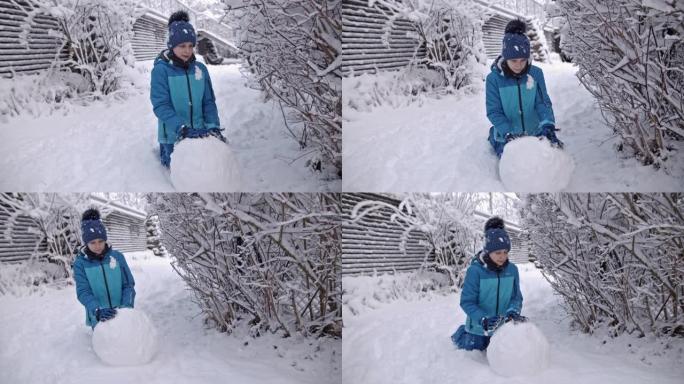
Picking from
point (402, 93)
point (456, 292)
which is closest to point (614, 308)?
point (456, 292)

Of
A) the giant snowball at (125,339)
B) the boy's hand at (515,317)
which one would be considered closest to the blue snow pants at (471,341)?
the boy's hand at (515,317)

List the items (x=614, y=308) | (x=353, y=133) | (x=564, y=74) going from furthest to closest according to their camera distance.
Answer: (x=614, y=308), (x=353, y=133), (x=564, y=74)

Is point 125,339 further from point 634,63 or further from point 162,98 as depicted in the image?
point 634,63

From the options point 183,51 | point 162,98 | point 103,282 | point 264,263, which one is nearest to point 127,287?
point 103,282

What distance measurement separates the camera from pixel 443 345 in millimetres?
2025

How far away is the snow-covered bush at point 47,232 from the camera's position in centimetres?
190

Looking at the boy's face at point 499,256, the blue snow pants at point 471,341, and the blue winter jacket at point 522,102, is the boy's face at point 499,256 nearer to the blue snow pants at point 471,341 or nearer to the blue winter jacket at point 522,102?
the blue snow pants at point 471,341

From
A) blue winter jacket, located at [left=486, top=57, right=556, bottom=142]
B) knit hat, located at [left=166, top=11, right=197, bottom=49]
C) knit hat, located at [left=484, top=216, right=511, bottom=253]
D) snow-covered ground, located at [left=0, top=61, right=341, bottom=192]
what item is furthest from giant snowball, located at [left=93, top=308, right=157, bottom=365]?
blue winter jacket, located at [left=486, top=57, right=556, bottom=142]

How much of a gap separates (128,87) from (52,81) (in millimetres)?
217

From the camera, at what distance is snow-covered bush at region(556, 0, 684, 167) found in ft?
5.90

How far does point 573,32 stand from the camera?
5.89ft

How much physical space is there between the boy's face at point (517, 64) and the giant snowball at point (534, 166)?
8.1 inches

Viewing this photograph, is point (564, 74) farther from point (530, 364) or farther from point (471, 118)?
point (530, 364)

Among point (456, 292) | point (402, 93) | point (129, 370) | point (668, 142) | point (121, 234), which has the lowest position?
point (129, 370)
